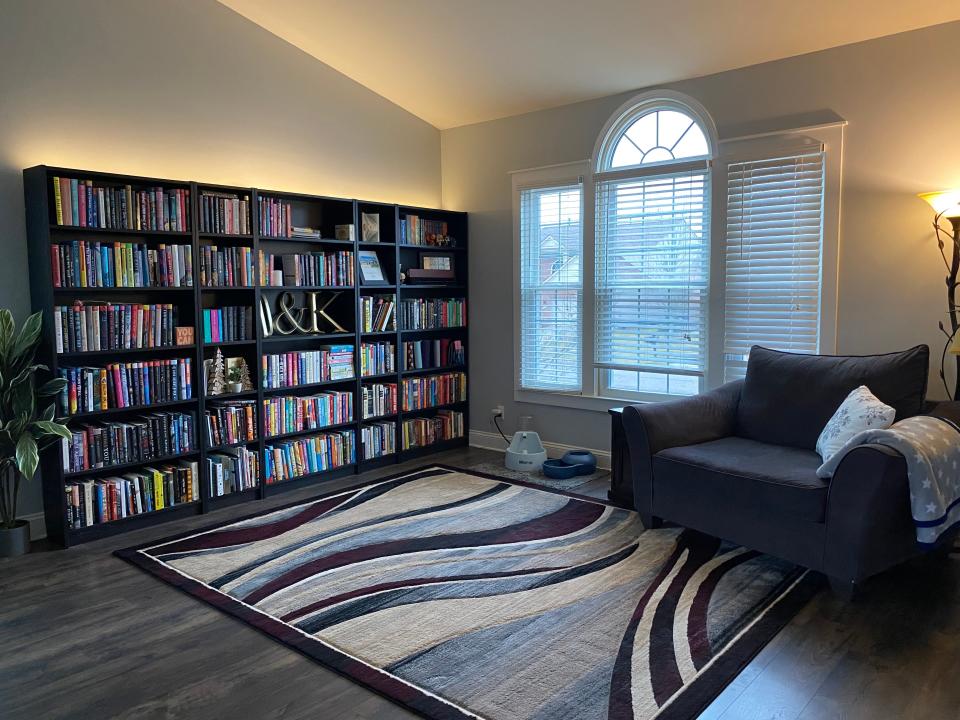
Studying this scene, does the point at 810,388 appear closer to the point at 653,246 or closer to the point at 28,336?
the point at 653,246

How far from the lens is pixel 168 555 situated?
3570mm

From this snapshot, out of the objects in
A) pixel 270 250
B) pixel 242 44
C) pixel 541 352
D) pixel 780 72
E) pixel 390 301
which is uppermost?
pixel 242 44

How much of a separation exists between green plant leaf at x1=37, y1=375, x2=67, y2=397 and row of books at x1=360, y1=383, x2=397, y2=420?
1943 mm

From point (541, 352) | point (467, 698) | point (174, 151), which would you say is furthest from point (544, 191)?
point (467, 698)

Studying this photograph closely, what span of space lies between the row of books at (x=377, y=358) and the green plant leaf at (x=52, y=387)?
6.33ft

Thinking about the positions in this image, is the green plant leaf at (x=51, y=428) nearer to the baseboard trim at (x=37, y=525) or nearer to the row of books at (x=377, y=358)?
the baseboard trim at (x=37, y=525)

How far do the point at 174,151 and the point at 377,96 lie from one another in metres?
1.67

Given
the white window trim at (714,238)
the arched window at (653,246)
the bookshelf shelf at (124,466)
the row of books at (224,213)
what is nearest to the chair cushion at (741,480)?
the white window trim at (714,238)

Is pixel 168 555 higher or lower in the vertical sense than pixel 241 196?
lower

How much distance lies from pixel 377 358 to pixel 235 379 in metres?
1.08

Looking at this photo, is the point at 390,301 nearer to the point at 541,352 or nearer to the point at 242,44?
the point at 541,352

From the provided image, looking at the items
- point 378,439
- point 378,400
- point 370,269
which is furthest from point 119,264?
point 378,439

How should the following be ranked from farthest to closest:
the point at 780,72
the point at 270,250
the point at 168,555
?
1. the point at 270,250
2. the point at 780,72
3. the point at 168,555

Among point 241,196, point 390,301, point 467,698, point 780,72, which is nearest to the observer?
point 467,698
